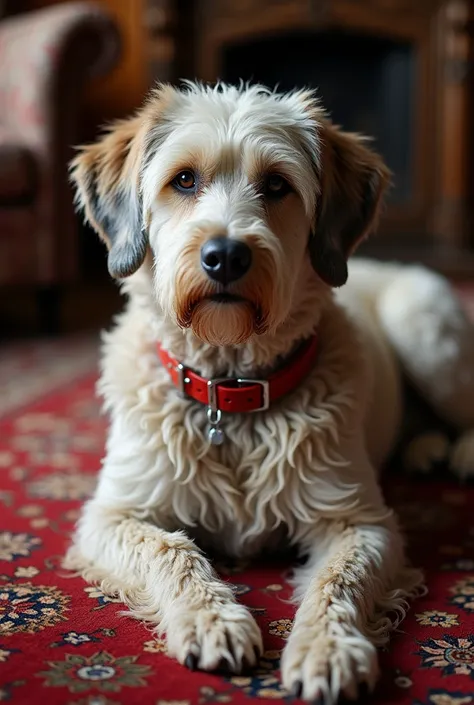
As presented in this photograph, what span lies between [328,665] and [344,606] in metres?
0.18

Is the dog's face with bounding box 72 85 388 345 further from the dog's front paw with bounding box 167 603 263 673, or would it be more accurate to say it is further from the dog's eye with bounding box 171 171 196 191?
the dog's front paw with bounding box 167 603 263 673

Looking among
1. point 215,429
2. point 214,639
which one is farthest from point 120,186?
point 214,639

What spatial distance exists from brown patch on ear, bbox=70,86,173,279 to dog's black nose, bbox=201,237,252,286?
0.32 metres

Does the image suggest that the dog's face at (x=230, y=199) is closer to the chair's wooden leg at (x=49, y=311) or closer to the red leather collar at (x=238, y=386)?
the red leather collar at (x=238, y=386)

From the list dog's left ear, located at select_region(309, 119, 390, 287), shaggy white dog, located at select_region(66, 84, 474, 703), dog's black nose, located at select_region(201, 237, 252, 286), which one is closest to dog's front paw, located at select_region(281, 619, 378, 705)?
shaggy white dog, located at select_region(66, 84, 474, 703)

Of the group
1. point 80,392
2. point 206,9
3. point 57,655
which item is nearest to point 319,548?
point 57,655

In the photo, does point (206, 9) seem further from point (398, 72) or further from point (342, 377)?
point (342, 377)

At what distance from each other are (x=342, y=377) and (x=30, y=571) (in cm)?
82

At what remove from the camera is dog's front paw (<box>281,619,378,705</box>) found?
1.41 m

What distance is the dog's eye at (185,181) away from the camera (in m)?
1.83

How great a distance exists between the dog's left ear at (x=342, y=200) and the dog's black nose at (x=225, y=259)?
0.32 m

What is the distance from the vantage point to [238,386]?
195 centimetres

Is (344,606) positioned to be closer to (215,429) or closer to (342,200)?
(215,429)

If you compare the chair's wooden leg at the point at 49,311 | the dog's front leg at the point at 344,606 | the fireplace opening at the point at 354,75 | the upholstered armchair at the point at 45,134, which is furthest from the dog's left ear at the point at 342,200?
the fireplace opening at the point at 354,75
